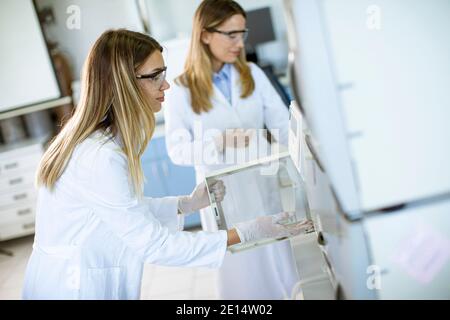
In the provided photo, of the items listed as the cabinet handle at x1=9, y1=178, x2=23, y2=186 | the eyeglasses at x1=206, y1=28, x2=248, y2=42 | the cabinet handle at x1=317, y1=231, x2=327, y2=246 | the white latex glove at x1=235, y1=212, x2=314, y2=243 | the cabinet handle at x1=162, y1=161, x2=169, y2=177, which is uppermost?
the eyeglasses at x1=206, y1=28, x2=248, y2=42

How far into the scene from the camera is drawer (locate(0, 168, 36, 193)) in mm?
2650

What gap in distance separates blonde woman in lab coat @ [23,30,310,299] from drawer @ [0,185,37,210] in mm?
2034

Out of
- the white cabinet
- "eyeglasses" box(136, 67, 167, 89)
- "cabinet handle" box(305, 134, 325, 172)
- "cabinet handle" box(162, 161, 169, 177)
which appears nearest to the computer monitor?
"cabinet handle" box(162, 161, 169, 177)

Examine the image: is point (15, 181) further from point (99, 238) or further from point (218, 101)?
point (99, 238)

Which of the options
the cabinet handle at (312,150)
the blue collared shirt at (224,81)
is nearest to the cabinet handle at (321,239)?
the cabinet handle at (312,150)

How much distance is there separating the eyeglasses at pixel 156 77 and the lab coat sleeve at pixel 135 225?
0.14 metres

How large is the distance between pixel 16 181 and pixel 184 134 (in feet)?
6.28

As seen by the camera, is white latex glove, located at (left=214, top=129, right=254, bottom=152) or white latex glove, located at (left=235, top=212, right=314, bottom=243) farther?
white latex glove, located at (left=214, top=129, right=254, bottom=152)

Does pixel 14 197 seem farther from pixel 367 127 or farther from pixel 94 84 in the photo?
pixel 367 127

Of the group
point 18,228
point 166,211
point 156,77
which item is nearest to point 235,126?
point 166,211

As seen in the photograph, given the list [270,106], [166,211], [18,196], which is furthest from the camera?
[18,196]

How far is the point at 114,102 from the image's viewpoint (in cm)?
75

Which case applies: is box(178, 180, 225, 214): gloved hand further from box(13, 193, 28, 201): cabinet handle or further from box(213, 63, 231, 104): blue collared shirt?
box(13, 193, 28, 201): cabinet handle

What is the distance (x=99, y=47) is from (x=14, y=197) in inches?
91.0
